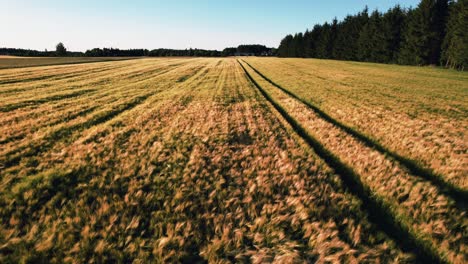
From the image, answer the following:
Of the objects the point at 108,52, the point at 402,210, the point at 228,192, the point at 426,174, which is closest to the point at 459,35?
the point at 426,174

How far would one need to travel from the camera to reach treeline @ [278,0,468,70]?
5232 centimetres

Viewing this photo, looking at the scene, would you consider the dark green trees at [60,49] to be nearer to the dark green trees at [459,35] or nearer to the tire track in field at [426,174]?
the dark green trees at [459,35]

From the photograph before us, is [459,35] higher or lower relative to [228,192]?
higher

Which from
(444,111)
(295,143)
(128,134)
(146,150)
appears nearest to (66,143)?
(128,134)

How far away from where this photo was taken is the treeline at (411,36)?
2060 inches

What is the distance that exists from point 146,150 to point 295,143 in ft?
15.4

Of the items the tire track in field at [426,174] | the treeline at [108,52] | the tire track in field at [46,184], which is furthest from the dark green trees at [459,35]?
the treeline at [108,52]

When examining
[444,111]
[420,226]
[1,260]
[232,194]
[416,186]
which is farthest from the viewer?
[444,111]

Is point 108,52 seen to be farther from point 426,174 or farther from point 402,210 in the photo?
point 402,210

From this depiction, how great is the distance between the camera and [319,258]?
10.1ft

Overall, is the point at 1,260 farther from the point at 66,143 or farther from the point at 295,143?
the point at 295,143

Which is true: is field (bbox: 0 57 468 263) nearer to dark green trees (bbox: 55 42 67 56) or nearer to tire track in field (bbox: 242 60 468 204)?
tire track in field (bbox: 242 60 468 204)

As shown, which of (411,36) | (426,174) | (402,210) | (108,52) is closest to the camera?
(402,210)

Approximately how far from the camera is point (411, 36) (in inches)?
2440
